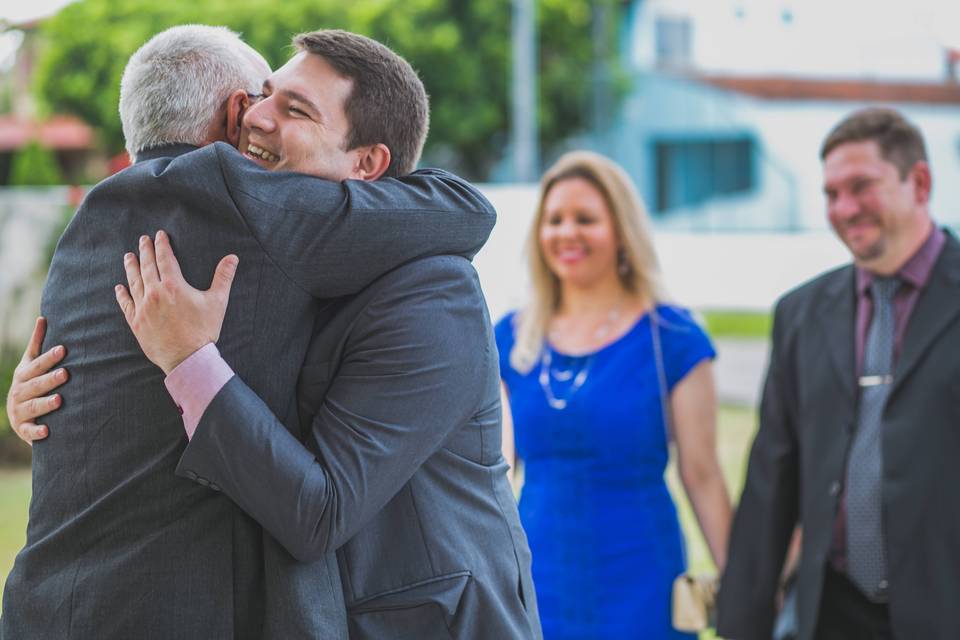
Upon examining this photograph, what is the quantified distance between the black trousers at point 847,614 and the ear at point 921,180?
1.05m

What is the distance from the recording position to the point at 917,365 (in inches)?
118

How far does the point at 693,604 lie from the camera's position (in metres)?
3.36

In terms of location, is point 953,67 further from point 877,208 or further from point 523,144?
point 877,208

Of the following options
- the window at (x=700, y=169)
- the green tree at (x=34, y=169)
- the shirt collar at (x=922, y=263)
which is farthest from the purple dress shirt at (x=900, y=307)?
the window at (x=700, y=169)

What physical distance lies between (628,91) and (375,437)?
Result: 78.7 feet

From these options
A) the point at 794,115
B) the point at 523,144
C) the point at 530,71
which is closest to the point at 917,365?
the point at 523,144

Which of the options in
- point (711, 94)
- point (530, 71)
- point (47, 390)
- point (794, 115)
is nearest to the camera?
point (47, 390)

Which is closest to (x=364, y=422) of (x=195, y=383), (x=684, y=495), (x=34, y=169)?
(x=195, y=383)

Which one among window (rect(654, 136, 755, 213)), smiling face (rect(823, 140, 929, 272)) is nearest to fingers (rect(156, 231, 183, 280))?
smiling face (rect(823, 140, 929, 272))

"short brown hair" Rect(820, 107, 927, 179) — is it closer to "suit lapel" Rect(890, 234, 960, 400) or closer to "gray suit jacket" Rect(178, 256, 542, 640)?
"suit lapel" Rect(890, 234, 960, 400)

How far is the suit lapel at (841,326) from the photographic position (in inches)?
123

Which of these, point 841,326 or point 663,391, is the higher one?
Answer: point 841,326

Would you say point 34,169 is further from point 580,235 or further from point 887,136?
point 887,136

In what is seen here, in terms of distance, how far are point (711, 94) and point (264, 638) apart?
22163 mm
